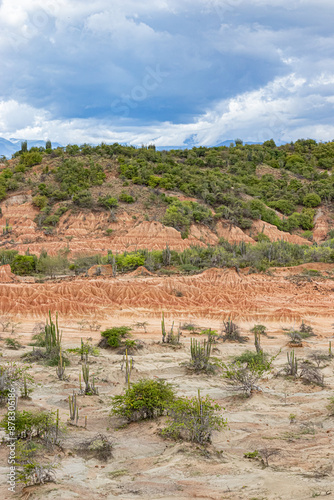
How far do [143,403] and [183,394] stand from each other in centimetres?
220

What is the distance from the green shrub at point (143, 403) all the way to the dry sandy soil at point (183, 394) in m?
0.29

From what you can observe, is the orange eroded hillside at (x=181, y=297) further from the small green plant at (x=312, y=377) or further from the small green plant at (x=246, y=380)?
the small green plant at (x=246, y=380)

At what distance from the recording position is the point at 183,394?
10.9 m

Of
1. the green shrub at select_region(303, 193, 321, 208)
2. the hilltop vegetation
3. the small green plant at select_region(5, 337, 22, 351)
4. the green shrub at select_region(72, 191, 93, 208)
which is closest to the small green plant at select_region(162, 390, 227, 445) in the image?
the small green plant at select_region(5, 337, 22, 351)

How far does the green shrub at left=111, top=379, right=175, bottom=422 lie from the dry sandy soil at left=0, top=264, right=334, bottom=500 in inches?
11.3

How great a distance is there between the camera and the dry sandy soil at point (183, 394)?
6.11m

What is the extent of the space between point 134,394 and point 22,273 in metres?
23.3

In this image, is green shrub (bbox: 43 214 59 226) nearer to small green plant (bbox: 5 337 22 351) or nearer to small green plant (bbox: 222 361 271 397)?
small green plant (bbox: 5 337 22 351)

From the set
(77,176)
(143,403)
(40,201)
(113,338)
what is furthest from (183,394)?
(77,176)

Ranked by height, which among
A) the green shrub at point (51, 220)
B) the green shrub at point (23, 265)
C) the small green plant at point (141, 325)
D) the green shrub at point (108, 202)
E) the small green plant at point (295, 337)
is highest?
the green shrub at point (108, 202)

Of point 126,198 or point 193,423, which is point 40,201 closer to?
Result: point 126,198

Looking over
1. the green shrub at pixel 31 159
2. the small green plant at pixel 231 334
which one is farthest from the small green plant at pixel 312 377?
the green shrub at pixel 31 159

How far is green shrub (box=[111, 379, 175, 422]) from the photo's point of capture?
29.6ft

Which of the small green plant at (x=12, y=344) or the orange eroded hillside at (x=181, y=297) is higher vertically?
the orange eroded hillside at (x=181, y=297)
